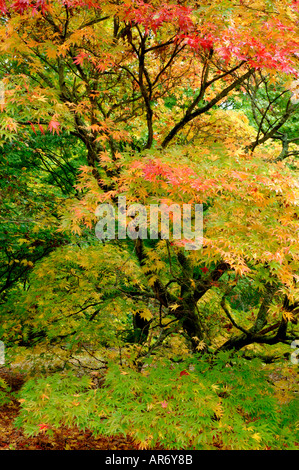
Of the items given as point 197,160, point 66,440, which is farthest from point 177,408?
point 197,160

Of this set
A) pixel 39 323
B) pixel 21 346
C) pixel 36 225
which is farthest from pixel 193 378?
pixel 36 225

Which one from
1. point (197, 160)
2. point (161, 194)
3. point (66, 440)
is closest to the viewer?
point (161, 194)

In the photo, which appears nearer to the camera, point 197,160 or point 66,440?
point 197,160

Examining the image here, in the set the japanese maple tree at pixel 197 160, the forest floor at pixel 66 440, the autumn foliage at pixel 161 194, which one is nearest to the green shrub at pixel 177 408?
the autumn foliage at pixel 161 194

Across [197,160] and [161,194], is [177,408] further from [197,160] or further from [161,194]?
[197,160]

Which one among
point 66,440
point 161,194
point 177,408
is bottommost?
point 66,440

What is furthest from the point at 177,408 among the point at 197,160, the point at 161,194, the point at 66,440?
the point at 197,160

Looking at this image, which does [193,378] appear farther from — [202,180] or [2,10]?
[2,10]

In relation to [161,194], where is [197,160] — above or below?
above

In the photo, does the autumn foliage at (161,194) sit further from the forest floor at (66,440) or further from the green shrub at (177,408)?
the forest floor at (66,440)

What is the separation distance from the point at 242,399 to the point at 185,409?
26.7 inches

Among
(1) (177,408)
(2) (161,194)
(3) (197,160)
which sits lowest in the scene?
(1) (177,408)

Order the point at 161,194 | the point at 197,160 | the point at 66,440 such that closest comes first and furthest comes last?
the point at 161,194 < the point at 197,160 < the point at 66,440
